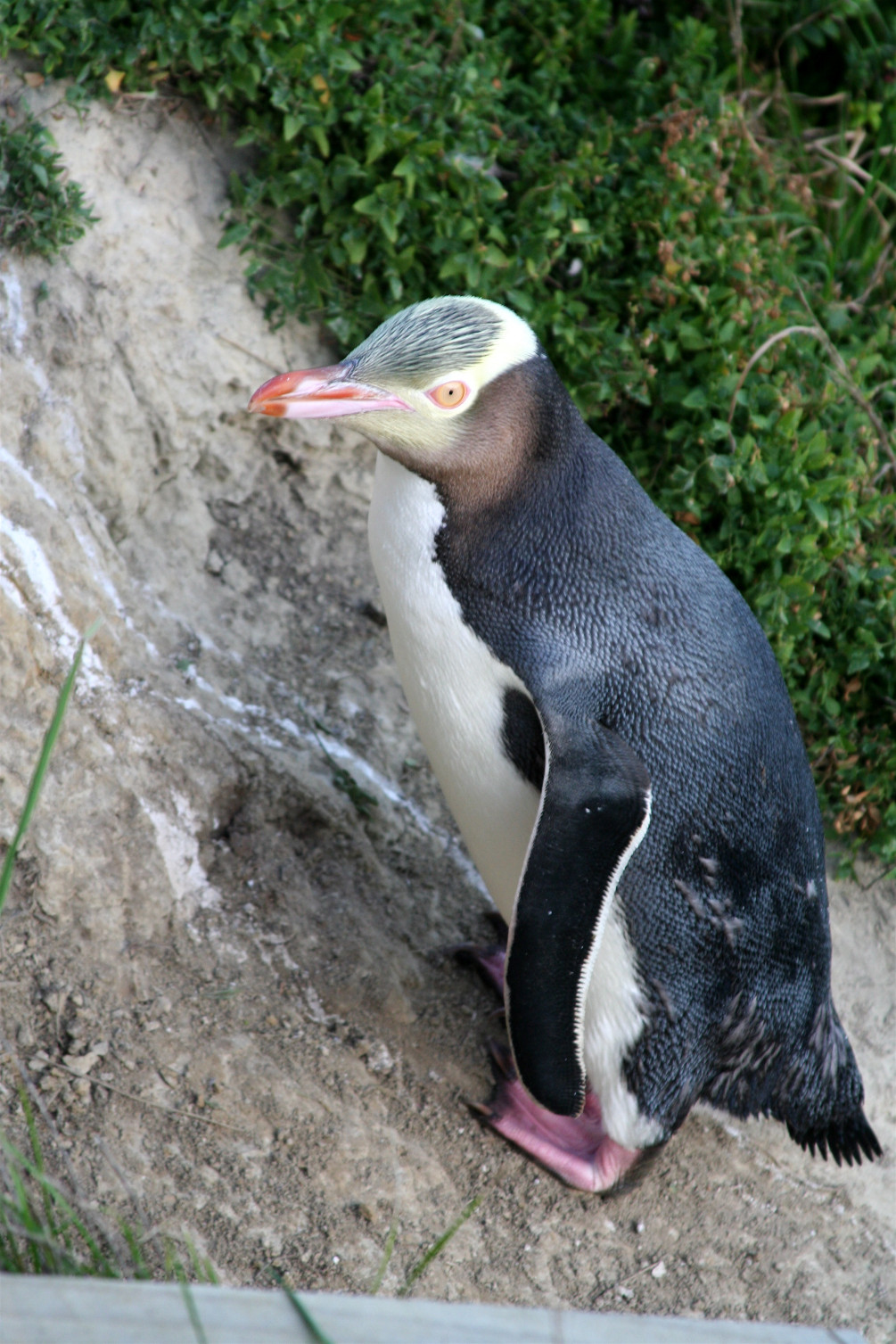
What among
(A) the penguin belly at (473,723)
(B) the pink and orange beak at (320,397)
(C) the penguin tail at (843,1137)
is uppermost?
(B) the pink and orange beak at (320,397)

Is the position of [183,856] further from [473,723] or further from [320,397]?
[320,397]

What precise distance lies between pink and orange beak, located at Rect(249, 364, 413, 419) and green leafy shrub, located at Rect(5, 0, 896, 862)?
0.92 m

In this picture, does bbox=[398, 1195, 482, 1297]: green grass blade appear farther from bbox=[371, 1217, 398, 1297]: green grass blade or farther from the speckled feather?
the speckled feather

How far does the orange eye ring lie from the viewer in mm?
1803

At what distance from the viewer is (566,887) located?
1664 millimetres

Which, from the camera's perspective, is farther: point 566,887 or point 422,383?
point 422,383

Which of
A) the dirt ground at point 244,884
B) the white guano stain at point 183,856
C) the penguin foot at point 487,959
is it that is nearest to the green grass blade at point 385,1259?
the dirt ground at point 244,884

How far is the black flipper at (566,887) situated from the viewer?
166 cm

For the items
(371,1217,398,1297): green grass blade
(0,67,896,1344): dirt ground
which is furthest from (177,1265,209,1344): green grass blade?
(0,67,896,1344): dirt ground

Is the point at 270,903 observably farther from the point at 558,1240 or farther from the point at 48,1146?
the point at 558,1240

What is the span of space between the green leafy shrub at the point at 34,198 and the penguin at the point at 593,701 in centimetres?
87

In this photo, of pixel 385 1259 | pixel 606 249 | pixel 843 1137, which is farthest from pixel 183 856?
pixel 606 249

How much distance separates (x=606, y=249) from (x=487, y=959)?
1.70m

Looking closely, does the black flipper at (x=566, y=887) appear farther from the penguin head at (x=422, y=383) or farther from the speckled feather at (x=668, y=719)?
the penguin head at (x=422, y=383)
